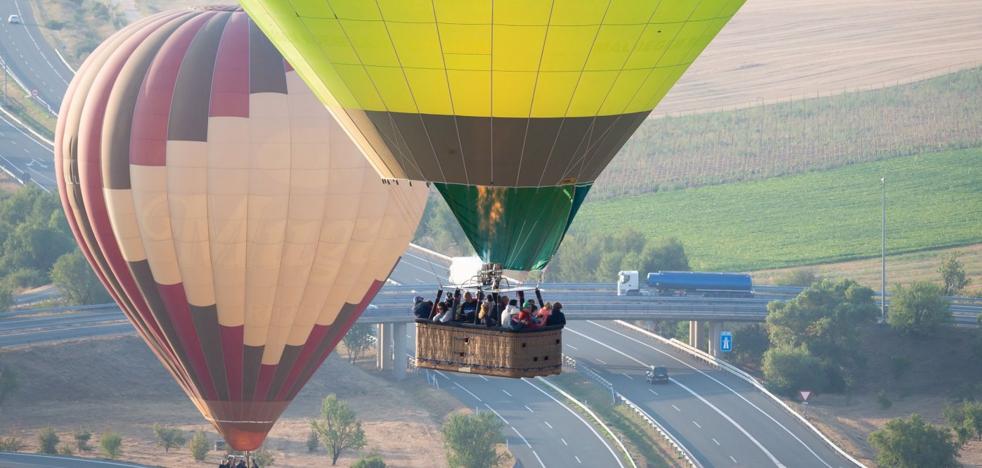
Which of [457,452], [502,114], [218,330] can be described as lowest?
[457,452]

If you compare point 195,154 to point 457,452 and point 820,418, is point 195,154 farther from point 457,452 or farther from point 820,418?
point 820,418

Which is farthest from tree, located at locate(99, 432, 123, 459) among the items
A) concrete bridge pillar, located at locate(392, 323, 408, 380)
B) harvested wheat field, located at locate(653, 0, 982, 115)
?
harvested wheat field, located at locate(653, 0, 982, 115)

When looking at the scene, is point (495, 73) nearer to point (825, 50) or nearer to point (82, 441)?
point (82, 441)

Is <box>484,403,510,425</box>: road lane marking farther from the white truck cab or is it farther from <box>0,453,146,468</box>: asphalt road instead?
the white truck cab

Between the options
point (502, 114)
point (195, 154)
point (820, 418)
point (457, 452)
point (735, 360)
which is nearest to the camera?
point (502, 114)

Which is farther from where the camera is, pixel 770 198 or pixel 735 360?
pixel 770 198

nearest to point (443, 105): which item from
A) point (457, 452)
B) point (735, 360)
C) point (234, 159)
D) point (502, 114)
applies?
point (502, 114)
